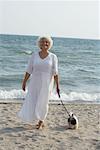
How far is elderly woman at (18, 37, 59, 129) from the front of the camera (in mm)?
6156

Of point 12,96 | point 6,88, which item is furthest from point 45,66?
point 6,88

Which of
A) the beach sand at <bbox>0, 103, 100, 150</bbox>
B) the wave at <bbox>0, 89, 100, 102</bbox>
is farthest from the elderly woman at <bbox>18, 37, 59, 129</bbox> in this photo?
the wave at <bbox>0, 89, 100, 102</bbox>

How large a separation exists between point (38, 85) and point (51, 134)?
0.82 meters

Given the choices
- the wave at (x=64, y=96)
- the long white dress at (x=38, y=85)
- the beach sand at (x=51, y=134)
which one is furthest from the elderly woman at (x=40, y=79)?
the wave at (x=64, y=96)

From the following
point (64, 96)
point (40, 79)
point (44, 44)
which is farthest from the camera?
point (64, 96)

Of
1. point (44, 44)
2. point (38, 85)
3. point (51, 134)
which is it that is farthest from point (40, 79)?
point (51, 134)

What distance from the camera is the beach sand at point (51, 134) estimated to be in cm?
559

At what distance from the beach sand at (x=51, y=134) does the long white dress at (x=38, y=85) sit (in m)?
0.28

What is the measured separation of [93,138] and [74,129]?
1.92ft

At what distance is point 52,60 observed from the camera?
244 inches

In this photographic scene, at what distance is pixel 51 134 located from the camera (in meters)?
6.18

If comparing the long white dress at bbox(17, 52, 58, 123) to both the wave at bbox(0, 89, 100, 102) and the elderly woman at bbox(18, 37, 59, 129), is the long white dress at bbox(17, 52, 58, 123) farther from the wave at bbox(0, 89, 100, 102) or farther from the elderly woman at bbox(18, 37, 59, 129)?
the wave at bbox(0, 89, 100, 102)

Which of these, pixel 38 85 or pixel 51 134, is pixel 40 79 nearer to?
pixel 38 85

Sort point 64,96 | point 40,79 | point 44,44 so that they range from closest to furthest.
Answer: point 44,44 → point 40,79 → point 64,96
